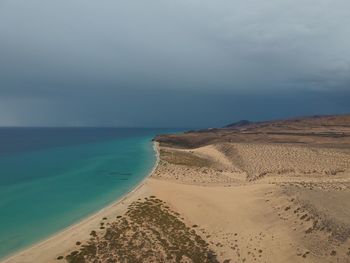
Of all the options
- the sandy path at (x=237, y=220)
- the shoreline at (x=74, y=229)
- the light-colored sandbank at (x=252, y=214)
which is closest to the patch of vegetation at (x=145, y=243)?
the light-colored sandbank at (x=252, y=214)

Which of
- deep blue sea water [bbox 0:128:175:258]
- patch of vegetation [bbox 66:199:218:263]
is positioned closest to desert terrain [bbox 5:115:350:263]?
patch of vegetation [bbox 66:199:218:263]

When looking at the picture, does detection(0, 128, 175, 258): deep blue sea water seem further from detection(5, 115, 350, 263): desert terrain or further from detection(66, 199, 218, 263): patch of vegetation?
detection(66, 199, 218, 263): patch of vegetation

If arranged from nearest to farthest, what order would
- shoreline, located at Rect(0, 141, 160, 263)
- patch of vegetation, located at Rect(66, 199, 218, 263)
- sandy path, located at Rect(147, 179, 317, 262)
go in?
1. patch of vegetation, located at Rect(66, 199, 218, 263)
2. shoreline, located at Rect(0, 141, 160, 263)
3. sandy path, located at Rect(147, 179, 317, 262)

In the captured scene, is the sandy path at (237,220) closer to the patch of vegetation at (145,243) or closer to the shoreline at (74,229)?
the patch of vegetation at (145,243)

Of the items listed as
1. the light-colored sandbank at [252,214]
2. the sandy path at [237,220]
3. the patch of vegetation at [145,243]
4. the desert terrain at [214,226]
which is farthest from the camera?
the sandy path at [237,220]

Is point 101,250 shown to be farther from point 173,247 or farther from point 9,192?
point 9,192

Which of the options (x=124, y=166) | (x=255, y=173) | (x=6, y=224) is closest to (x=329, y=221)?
(x=6, y=224)

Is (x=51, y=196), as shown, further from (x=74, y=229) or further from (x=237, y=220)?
(x=237, y=220)

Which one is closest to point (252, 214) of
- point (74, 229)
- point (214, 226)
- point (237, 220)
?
point (237, 220)
